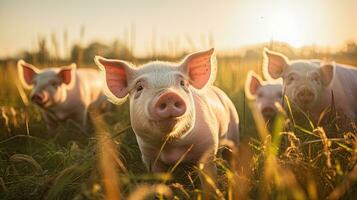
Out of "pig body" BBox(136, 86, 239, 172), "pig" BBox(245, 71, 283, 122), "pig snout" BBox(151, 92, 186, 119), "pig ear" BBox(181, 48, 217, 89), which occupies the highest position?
"pig ear" BBox(181, 48, 217, 89)

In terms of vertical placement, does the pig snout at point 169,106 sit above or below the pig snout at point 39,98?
above

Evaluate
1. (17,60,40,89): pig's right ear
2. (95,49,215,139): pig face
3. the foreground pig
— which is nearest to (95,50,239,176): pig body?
(95,49,215,139): pig face

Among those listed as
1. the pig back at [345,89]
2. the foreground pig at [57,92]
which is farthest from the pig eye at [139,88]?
the foreground pig at [57,92]

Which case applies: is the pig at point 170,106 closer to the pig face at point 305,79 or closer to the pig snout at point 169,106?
the pig snout at point 169,106

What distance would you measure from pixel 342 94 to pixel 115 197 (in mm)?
3979

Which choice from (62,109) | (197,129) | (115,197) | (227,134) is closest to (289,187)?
(115,197)

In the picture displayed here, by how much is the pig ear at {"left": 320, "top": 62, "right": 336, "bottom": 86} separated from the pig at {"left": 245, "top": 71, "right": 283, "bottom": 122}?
109 centimetres

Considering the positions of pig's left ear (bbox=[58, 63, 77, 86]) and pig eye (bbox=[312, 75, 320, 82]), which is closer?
pig eye (bbox=[312, 75, 320, 82])

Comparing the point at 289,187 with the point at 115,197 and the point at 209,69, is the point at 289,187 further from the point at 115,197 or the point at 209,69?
the point at 209,69

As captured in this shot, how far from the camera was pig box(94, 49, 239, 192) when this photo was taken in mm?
3469

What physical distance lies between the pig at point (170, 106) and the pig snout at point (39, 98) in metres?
3.72

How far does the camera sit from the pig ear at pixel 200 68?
4070mm

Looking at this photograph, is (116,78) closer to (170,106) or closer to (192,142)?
(192,142)

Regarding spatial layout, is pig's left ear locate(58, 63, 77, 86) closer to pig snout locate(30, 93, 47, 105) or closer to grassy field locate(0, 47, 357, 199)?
pig snout locate(30, 93, 47, 105)
